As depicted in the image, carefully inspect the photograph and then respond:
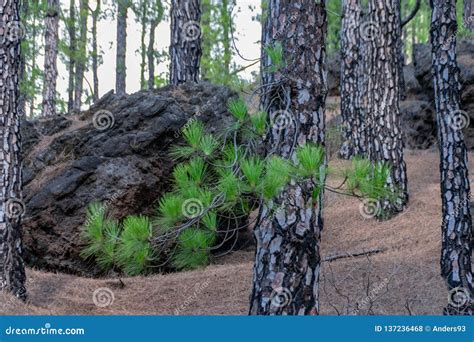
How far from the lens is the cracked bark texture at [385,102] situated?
382 inches

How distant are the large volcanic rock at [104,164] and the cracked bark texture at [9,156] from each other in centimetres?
201

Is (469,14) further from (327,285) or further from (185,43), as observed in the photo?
(327,285)

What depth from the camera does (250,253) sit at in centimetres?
905

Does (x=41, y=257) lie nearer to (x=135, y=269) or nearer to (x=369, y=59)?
(x=135, y=269)

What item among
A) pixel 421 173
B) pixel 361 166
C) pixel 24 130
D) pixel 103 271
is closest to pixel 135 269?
pixel 361 166

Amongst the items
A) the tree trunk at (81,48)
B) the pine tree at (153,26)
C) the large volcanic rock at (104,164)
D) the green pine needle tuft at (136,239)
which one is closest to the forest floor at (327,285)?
the large volcanic rock at (104,164)

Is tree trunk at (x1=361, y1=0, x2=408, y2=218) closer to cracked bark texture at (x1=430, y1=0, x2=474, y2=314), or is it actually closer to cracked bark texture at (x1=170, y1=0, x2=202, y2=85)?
cracked bark texture at (x1=170, y1=0, x2=202, y2=85)

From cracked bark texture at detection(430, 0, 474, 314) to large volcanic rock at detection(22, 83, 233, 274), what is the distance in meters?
3.85

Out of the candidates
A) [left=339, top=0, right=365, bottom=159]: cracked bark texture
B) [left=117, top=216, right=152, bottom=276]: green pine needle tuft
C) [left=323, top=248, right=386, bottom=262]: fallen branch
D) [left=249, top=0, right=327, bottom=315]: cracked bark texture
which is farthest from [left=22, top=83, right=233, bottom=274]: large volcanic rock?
[left=339, top=0, right=365, bottom=159]: cracked bark texture

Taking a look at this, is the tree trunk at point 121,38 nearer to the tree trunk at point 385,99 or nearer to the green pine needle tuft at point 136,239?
the tree trunk at point 385,99

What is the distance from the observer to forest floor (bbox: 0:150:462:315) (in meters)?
6.25

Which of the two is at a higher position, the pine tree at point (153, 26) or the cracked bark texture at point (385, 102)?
the pine tree at point (153, 26)

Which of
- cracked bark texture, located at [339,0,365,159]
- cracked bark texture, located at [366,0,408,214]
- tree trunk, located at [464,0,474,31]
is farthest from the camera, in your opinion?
tree trunk, located at [464,0,474,31]

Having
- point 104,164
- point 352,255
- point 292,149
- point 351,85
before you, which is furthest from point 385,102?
point 292,149
